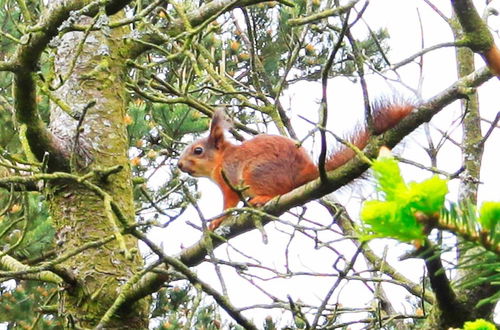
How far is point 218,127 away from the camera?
11.2 ft

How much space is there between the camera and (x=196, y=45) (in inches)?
106

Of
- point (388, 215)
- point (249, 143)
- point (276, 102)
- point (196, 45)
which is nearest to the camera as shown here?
point (388, 215)

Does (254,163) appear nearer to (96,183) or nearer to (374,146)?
(96,183)

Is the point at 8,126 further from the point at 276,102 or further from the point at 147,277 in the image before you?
the point at 147,277

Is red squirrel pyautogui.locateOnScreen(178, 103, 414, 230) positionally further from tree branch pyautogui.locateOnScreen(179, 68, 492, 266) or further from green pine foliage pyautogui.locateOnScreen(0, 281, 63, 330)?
green pine foliage pyautogui.locateOnScreen(0, 281, 63, 330)

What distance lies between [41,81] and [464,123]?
1101 millimetres

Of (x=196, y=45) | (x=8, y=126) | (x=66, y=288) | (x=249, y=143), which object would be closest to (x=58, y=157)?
(x=66, y=288)

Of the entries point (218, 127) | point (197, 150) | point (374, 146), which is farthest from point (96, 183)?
point (197, 150)

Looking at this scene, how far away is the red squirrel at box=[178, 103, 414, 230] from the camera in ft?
10.4

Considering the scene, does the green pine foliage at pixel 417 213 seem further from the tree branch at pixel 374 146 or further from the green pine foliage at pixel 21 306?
the green pine foliage at pixel 21 306

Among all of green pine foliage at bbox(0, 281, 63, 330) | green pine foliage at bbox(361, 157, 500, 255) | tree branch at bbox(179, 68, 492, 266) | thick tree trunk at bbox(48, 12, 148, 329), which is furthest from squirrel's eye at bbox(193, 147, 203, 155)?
green pine foliage at bbox(361, 157, 500, 255)

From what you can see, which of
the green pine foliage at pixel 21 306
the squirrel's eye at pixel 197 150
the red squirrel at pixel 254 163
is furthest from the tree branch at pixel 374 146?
the green pine foliage at pixel 21 306

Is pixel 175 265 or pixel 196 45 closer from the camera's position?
pixel 175 265

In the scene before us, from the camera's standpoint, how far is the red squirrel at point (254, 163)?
3172mm
